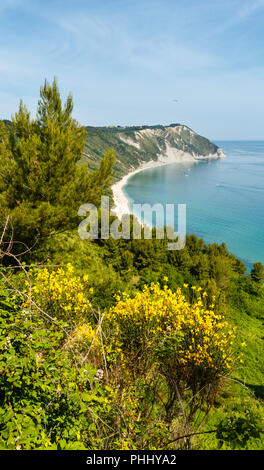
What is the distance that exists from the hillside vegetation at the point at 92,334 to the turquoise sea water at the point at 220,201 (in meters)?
35.7

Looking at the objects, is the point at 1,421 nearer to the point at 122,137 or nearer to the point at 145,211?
the point at 145,211

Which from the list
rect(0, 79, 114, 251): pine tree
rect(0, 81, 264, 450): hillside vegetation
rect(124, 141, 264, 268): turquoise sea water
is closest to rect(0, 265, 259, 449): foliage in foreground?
rect(0, 81, 264, 450): hillside vegetation

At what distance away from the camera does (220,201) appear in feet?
270

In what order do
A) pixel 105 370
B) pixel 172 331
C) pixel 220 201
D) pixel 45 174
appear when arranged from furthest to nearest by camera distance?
pixel 220 201 < pixel 45 174 < pixel 172 331 < pixel 105 370

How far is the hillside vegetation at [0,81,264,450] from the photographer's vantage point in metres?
2.26

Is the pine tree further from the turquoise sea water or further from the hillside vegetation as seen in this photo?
the turquoise sea water

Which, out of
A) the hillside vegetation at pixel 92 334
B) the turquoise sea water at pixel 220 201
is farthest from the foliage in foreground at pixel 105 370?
the turquoise sea water at pixel 220 201

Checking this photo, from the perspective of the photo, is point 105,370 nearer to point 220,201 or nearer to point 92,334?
point 92,334

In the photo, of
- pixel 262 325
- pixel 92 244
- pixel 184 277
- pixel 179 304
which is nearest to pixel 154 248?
pixel 184 277

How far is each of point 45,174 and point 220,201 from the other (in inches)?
3226

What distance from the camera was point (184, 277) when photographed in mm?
19109

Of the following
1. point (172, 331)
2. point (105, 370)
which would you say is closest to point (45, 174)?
point (172, 331)

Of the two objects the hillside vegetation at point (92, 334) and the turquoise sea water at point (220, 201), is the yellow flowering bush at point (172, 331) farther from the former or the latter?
the turquoise sea water at point (220, 201)

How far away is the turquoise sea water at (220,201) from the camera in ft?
171
